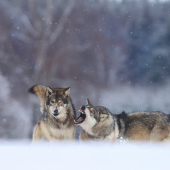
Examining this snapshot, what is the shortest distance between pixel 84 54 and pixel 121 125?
7.05 feet

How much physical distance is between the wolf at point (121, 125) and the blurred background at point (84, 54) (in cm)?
134

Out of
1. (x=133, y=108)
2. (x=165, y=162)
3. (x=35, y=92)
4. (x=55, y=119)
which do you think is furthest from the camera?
(x=133, y=108)

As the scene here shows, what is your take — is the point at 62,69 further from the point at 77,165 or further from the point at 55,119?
the point at 77,165

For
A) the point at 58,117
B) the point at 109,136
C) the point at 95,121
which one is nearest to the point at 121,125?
the point at 109,136

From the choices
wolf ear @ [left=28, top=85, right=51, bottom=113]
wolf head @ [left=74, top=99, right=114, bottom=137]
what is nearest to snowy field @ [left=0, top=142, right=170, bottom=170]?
wolf head @ [left=74, top=99, right=114, bottom=137]

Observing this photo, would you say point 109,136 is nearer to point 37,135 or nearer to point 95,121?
point 95,121

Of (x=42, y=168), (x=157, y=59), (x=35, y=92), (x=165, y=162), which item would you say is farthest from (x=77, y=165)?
(x=157, y=59)

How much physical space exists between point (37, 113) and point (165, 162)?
349 centimetres

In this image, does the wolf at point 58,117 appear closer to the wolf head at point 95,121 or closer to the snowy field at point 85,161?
the wolf head at point 95,121

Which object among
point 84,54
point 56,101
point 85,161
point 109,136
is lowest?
point 85,161

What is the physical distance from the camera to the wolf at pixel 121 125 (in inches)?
142

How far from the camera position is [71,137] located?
3.83 m

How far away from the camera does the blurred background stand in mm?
5379

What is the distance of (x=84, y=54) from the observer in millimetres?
5504
